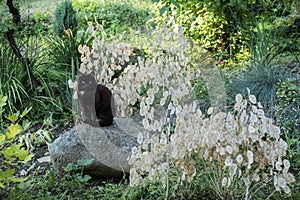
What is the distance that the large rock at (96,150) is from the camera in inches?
118

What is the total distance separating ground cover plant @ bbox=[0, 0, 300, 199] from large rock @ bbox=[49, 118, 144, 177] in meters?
0.08

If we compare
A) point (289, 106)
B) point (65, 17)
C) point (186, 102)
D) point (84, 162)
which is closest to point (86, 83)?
point (84, 162)

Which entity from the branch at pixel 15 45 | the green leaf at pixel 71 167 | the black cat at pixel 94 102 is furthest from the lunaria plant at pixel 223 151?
the branch at pixel 15 45

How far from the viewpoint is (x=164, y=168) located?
245 cm

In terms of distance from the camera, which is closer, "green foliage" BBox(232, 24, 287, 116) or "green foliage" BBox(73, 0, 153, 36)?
"green foliage" BBox(232, 24, 287, 116)

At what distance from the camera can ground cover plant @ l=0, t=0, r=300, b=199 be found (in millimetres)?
2377

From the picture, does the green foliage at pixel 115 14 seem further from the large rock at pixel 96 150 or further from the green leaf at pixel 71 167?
the green leaf at pixel 71 167

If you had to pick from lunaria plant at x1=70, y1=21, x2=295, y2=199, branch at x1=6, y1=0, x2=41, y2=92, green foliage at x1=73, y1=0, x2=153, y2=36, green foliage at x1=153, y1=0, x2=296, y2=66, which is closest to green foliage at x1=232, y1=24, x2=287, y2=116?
green foliage at x1=153, y1=0, x2=296, y2=66

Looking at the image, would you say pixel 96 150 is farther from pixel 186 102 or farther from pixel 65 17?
pixel 65 17

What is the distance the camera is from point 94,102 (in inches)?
127

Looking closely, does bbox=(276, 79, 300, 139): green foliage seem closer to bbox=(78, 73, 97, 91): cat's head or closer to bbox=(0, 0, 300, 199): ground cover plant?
bbox=(0, 0, 300, 199): ground cover plant

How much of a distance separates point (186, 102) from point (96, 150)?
1.22 m

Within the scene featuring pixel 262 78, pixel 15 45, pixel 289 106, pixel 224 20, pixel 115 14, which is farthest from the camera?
pixel 115 14

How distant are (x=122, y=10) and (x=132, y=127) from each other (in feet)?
18.6
